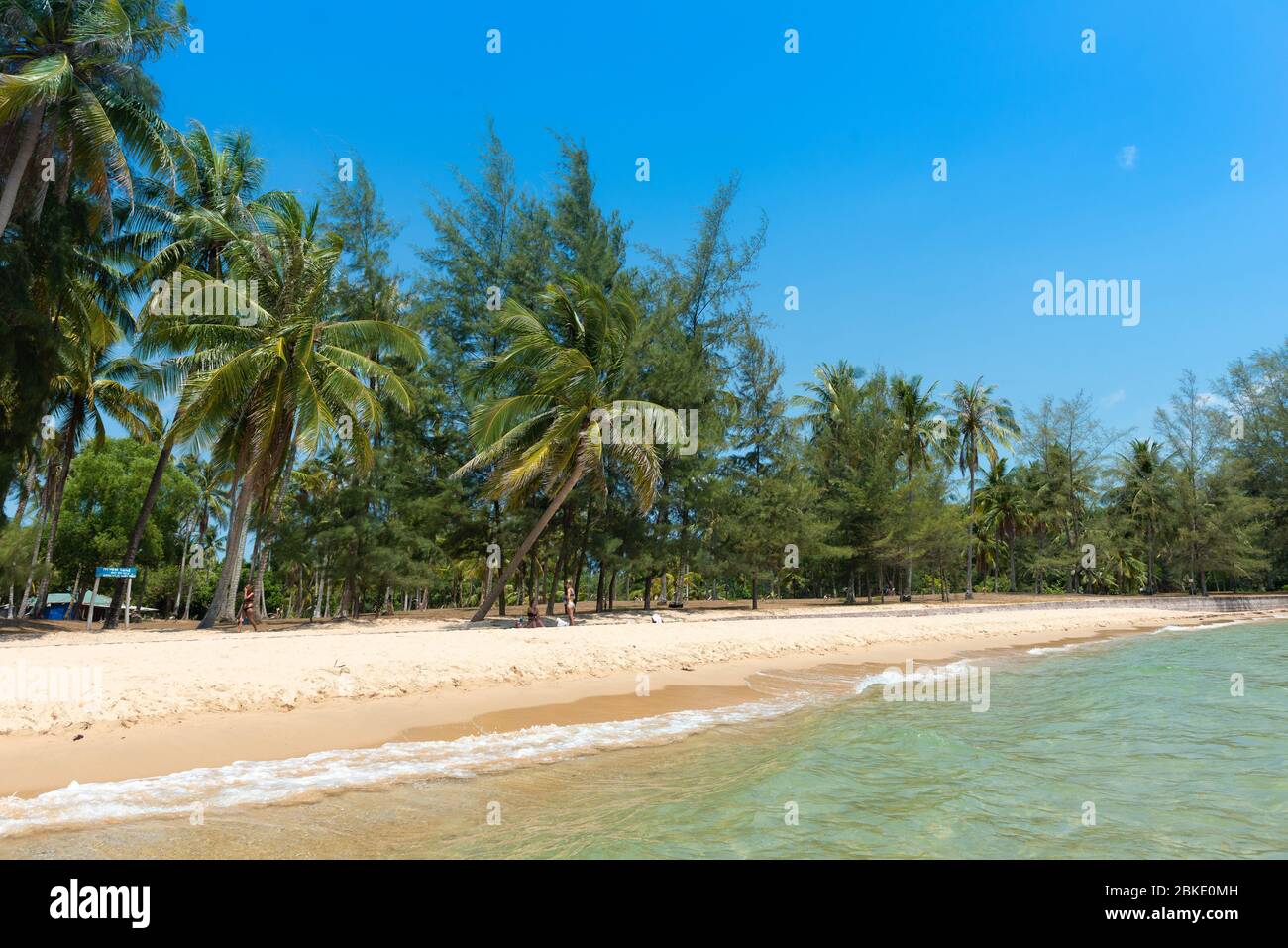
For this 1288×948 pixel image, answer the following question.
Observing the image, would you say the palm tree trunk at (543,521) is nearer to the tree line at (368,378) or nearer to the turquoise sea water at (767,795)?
the tree line at (368,378)

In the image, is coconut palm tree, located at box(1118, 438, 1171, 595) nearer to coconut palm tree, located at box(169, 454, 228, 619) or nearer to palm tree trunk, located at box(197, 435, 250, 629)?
palm tree trunk, located at box(197, 435, 250, 629)

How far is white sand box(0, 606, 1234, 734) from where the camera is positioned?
26.6ft

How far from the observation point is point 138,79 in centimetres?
1783

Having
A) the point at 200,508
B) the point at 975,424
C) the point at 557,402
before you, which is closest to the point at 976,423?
the point at 975,424

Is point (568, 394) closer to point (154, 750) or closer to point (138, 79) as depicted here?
point (138, 79)

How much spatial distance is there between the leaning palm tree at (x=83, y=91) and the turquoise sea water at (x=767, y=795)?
16.1m

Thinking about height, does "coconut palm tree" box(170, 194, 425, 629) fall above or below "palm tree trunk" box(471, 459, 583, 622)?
above

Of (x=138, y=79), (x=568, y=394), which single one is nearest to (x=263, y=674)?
(x=568, y=394)

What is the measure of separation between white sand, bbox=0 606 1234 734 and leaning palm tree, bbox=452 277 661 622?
14.5 ft

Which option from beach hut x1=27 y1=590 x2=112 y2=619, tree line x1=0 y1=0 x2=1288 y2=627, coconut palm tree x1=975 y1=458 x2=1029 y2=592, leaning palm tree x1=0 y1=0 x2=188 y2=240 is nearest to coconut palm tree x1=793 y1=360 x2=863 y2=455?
tree line x1=0 y1=0 x2=1288 y2=627

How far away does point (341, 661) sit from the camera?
11133 mm

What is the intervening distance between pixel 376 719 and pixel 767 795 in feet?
16.9

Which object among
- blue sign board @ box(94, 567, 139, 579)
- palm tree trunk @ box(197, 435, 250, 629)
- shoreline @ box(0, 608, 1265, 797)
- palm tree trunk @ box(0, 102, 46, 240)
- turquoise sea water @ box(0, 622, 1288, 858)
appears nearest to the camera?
turquoise sea water @ box(0, 622, 1288, 858)
